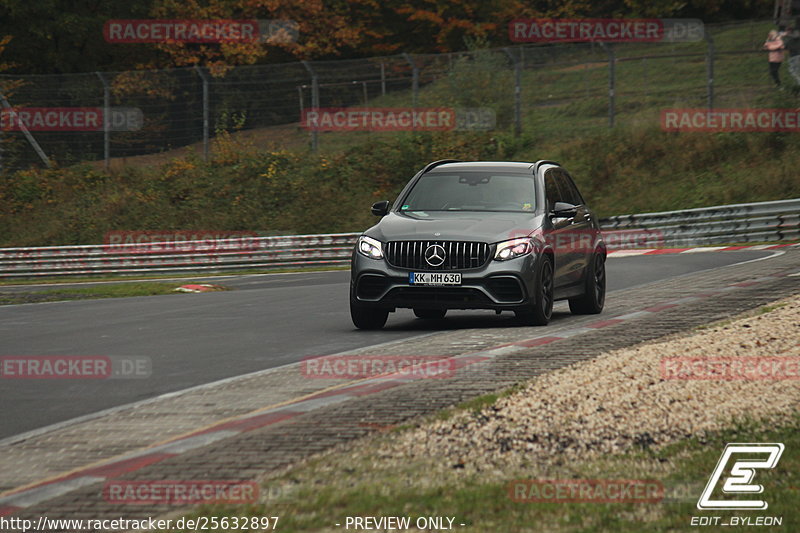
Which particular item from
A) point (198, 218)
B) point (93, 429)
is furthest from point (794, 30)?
point (93, 429)

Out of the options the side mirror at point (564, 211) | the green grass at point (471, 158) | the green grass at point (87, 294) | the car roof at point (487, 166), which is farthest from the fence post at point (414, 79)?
the side mirror at point (564, 211)

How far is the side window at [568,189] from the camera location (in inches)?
604

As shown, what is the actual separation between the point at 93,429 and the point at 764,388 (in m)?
4.41

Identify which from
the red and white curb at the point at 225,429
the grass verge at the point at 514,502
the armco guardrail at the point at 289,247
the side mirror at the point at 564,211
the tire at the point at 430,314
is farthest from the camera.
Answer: the armco guardrail at the point at 289,247

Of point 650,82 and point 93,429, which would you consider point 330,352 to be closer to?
point 93,429

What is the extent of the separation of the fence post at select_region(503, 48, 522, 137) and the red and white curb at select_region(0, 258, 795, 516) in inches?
1001

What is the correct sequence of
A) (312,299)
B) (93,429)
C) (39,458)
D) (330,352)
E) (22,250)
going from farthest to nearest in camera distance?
(22,250) < (312,299) < (330,352) < (93,429) < (39,458)

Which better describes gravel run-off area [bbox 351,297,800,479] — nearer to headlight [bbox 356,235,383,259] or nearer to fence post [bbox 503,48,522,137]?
headlight [bbox 356,235,383,259]

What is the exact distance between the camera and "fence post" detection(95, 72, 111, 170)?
37.2m

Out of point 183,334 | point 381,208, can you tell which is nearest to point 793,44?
point 381,208

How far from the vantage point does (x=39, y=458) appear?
287 inches

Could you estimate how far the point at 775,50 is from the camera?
35312mm

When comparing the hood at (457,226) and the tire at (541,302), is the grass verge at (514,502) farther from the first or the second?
the hood at (457,226)

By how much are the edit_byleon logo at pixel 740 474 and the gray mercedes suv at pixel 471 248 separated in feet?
20.3
